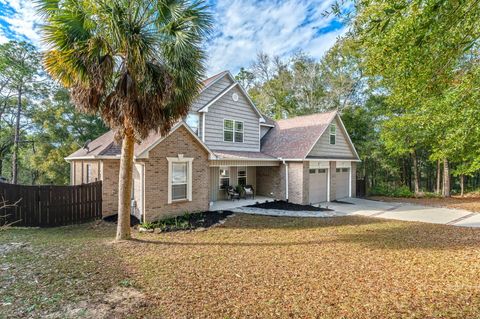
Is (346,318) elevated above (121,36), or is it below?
below

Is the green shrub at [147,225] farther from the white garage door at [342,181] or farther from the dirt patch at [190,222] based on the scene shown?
the white garage door at [342,181]

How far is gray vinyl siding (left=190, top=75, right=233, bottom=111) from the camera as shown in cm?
1459

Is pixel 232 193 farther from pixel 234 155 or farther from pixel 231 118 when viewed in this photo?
pixel 231 118

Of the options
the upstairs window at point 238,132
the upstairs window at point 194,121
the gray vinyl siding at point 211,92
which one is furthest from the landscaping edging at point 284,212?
the gray vinyl siding at point 211,92

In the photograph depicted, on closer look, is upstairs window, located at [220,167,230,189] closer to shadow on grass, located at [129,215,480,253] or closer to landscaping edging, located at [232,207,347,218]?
landscaping edging, located at [232,207,347,218]

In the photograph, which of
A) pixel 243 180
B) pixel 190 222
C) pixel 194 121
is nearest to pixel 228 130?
pixel 194 121

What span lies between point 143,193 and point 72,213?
128 inches

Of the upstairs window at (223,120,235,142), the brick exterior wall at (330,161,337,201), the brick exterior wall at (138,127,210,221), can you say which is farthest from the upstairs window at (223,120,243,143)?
the brick exterior wall at (330,161,337,201)

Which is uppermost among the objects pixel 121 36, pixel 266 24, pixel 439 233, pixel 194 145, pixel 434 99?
pixel 266 24

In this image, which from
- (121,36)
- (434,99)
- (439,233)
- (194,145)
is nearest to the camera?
(121,36)

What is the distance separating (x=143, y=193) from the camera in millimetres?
10047

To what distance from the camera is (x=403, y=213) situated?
1331 cm

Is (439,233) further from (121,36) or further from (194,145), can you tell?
(121,36)

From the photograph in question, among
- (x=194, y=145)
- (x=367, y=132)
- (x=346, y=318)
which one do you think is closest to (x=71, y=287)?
(x=346, y=318)
